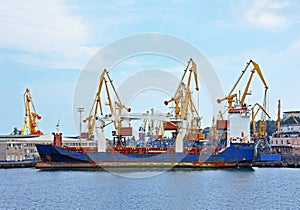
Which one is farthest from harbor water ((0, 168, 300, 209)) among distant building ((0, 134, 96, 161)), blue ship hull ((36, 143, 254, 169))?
distant building ((0, 134, 96, 161))

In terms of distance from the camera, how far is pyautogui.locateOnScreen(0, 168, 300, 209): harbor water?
3228cm

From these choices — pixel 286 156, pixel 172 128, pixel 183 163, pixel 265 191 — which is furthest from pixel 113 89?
pixel 265 191

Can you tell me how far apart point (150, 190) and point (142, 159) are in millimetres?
20674

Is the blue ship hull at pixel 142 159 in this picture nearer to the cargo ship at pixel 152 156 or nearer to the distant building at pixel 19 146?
the cargo ship at pixel 152 156

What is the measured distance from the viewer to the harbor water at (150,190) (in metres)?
32.3

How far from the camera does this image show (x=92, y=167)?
5894cm

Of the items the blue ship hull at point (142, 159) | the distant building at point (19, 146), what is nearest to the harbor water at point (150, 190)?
the blue ship hull at point (142, 159)

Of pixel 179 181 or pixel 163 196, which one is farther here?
pixel 179 181

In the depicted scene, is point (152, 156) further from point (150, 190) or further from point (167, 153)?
point (150, 190)

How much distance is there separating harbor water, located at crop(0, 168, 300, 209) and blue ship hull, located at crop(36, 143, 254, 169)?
609 centimetres

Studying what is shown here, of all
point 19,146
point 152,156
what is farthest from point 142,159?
point 19,146

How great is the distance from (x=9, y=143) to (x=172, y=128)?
24858 mm

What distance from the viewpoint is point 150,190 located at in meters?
38.5

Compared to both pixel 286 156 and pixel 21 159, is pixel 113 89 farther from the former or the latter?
pixel 286 156
